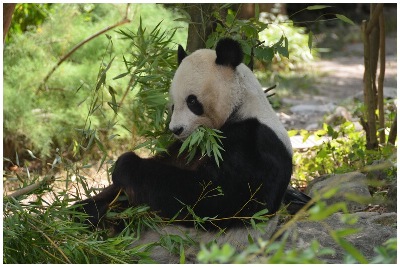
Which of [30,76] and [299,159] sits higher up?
[30,76]

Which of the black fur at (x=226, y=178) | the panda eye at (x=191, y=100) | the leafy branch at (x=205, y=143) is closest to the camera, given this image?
the leafy branch at (x=205, y=143)

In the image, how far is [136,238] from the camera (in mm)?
4289

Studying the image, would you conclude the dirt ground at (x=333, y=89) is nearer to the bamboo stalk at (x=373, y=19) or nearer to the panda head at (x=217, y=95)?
the bamboo stalk at (x=373, y=19)

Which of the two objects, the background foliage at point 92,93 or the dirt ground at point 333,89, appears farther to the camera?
the dirt ground at point 333,89

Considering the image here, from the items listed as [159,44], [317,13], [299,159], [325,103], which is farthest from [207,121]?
[317,13]

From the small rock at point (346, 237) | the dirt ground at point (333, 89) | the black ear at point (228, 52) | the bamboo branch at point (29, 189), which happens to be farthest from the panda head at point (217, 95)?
the dirt ground at point (333, 89)

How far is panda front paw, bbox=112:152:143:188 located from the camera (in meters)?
4.43

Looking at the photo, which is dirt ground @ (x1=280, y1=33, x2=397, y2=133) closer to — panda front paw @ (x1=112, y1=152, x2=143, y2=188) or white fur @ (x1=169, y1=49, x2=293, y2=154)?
white fur @ (x1=169, y1=49, x2=293, y2=154)

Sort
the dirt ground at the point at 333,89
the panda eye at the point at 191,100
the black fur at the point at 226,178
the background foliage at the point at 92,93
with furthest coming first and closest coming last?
the dirt ground at the point at 333,89 < the background foliage at the point at 92,93 < the panda eye at the point at 191,100 < the black fur at the point at 226,178

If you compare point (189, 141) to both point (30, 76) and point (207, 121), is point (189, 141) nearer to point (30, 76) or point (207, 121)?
point (207, 121)

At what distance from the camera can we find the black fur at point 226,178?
428cm

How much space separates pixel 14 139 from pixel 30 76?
820 millimetres

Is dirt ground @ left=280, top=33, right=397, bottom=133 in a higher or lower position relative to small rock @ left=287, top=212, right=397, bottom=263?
lower

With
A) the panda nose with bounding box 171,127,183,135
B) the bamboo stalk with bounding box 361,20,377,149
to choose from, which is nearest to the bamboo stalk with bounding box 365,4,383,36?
the bamboo stalk with bounding box 361,20,377,149
